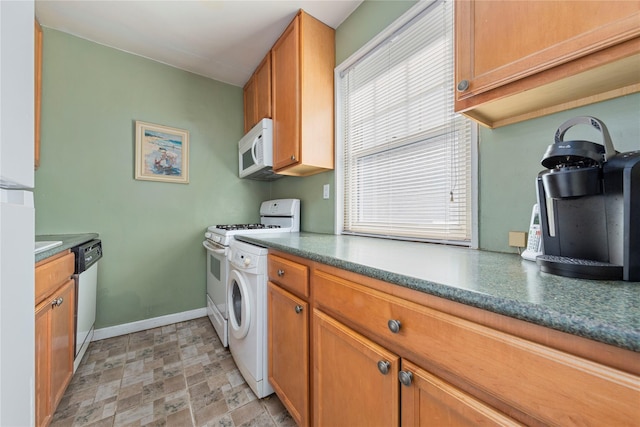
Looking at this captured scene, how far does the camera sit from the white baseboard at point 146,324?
2160mm

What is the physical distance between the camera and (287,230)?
7.39 ft

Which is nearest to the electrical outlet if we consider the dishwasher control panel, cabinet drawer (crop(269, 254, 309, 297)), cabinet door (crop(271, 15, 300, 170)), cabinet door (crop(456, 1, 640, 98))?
cabinet door (crop(456, 1, 640, 98))

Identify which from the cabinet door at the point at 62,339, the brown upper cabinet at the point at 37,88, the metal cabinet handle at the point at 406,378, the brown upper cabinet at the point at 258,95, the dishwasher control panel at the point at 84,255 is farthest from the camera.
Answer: the brown upper cabinet at the point at 258,95

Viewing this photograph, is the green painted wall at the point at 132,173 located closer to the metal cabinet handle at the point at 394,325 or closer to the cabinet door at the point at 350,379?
the cabinet door at the point at 350,379

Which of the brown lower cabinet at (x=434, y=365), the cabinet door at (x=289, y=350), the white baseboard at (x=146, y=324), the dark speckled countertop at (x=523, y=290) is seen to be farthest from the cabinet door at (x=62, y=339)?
the dark speckled countertop at (x=523, y=290)

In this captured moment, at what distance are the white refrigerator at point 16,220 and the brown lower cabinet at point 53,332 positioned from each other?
0.68m

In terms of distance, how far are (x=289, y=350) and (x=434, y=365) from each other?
0.81 metres

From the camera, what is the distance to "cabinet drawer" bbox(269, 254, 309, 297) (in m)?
1.12

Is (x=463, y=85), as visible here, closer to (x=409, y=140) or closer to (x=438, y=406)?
(x=409, y=140)

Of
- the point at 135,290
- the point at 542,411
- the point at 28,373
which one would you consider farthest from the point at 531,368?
the point at 135,290

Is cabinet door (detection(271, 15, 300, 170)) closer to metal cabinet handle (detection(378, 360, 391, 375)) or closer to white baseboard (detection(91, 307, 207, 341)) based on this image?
metal cabinet handle (detection(378, 360, 391, 375))

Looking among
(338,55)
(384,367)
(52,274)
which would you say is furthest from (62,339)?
(338,55)

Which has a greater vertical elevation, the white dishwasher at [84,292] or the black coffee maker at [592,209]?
the black coffee maker at [592,209]

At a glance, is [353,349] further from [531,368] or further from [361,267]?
[531,368]
